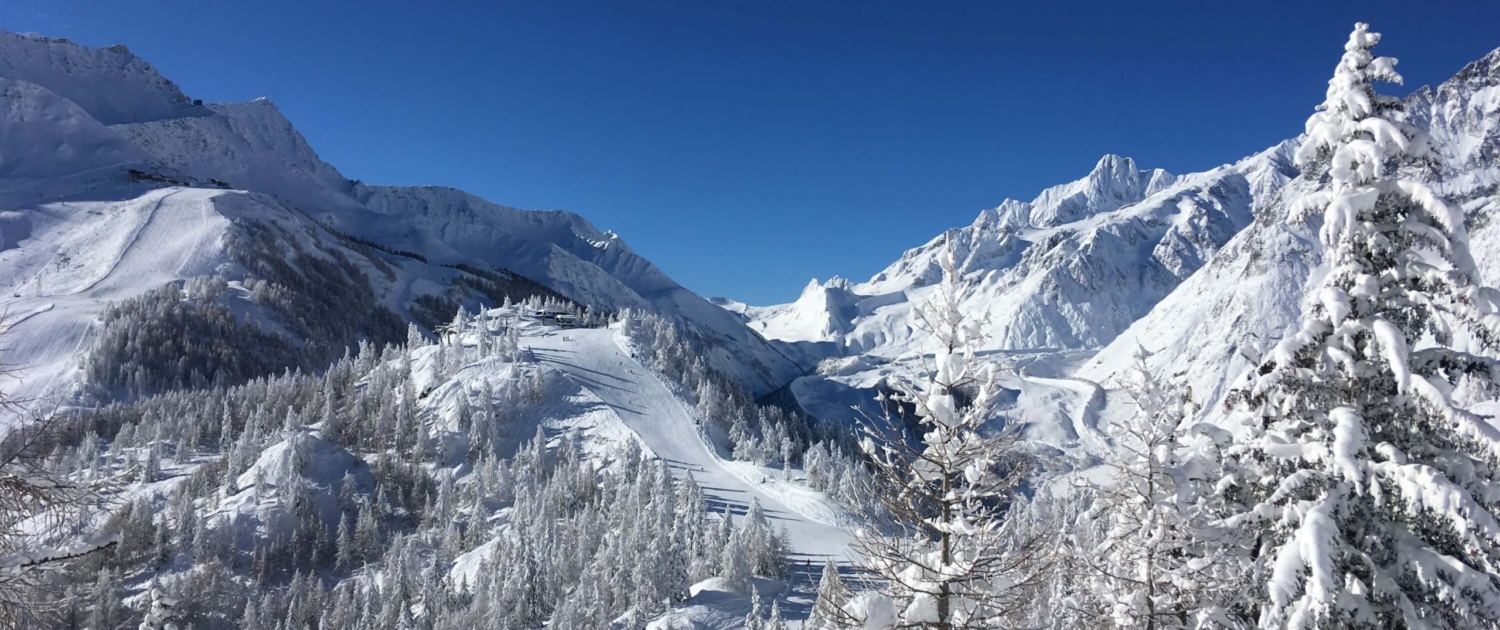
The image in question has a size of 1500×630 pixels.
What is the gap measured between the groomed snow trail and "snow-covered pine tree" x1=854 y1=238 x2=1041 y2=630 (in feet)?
222

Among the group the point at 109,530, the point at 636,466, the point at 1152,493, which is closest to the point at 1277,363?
the point at 1152,493

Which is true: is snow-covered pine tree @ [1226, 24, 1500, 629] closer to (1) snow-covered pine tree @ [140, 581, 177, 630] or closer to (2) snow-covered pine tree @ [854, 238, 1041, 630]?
(2) snow-covered pine tree @ [854, 238, 1041, 630]

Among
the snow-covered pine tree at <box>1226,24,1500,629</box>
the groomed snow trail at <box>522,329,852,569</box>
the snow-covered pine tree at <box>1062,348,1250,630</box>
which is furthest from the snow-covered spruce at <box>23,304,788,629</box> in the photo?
the snow-covered pine tree at <box>1226,24,1500,629</box>

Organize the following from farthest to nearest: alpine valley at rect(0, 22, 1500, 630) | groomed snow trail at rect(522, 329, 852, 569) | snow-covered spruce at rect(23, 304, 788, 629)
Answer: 1. groomed snow trail at rect(522, 329, 852, 569)
2. snow-covered spruce at rect(23, 304, 788, 629)
3. alpine valley at rect(0, 22, 1500, 630)

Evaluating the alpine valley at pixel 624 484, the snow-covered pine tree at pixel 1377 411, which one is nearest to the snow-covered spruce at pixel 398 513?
the alpine valley at pixel 624 484

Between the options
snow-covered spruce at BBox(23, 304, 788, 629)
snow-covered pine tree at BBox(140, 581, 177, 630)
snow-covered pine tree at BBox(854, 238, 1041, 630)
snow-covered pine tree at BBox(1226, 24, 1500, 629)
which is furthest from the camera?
snow-covered spruce at BBox(23, 304, 788, 629)

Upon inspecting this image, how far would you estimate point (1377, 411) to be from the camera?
429 inches

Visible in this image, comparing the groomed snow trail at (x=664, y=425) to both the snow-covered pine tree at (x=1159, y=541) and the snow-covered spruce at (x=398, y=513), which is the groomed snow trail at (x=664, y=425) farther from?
the snow-covered pine tree at (x=1159, y=541)

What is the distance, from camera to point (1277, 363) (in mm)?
11273

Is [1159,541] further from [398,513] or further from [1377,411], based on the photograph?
[398,513]

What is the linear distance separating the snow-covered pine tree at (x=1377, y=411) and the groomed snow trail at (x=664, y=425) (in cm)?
6856

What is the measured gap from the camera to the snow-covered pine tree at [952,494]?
10.8 m

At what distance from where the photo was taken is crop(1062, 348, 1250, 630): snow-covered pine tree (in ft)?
46.0

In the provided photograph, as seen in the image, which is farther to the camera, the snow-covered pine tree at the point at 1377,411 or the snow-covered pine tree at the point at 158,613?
the snow-covered pine tree at the point at 158,613
